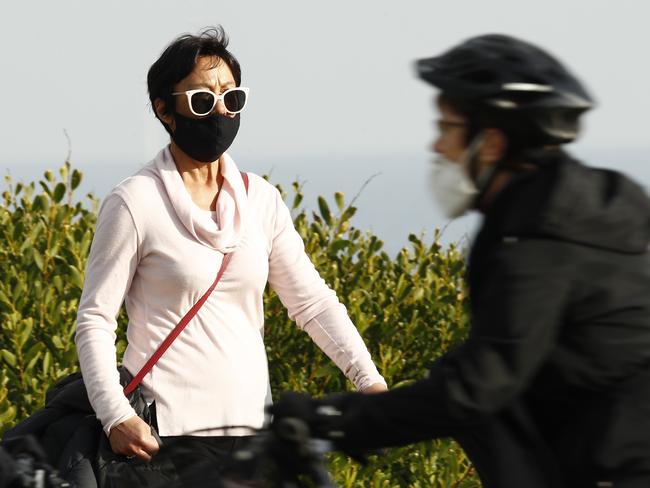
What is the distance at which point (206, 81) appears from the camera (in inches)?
160

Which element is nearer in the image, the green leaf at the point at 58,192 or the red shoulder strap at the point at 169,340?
the red shoulder strap at the point at 169,340

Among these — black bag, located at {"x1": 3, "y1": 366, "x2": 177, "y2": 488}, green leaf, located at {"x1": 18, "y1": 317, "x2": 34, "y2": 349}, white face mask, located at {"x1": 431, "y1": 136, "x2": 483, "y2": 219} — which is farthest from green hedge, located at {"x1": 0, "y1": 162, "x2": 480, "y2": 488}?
white face mask, located at {"x1": 431, "y1": 136, "x2": 483, "y2": 219}

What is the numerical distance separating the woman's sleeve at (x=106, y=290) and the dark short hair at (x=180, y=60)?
1.34ft

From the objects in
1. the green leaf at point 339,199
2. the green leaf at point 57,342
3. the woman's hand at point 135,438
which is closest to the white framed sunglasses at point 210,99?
the woman's hand at point 135,438

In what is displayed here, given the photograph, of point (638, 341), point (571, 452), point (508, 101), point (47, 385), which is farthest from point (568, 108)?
point (47, 385)

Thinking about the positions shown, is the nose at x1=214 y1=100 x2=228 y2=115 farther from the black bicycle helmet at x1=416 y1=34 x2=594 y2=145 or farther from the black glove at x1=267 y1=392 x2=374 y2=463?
the black glove at x1=267 y1=392 x2=374 y2=463

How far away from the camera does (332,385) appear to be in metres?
6.02

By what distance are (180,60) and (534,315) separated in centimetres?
188

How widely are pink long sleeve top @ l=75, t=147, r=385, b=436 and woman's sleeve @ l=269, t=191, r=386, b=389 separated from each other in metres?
0.15

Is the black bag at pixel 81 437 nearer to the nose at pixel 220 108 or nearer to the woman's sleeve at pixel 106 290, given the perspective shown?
the woman's sleeve at pixel 106 290

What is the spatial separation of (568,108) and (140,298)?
1.63 meters

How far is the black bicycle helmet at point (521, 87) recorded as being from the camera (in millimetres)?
2604

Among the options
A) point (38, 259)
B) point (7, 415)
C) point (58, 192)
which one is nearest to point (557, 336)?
point (7, 415)

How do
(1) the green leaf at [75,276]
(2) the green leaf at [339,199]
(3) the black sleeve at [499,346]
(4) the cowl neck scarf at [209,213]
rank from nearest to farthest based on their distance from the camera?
(3) the black sleeve at [499,346]
(4) the cowl neck scarf at [209,213]
(1) the green leaf at [75,276]
(2) the green leaf at [339,199]
